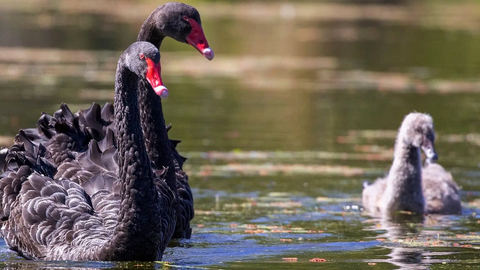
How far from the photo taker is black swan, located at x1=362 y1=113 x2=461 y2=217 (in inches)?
356

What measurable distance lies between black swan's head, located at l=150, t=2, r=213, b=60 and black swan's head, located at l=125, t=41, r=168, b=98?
124 centimetres

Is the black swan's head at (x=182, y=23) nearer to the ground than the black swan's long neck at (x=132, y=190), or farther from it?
farther from it

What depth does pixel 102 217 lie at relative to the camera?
6465 millimetres

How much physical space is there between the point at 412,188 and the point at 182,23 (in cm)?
288

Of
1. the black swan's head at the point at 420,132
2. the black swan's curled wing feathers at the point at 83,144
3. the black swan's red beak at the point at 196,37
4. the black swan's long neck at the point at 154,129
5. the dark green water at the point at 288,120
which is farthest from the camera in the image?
the black swan's head at the point at 420,132

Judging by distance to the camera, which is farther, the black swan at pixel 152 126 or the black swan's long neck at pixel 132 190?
the black swan at pixel 152 126

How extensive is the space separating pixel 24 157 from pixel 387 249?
2.57m

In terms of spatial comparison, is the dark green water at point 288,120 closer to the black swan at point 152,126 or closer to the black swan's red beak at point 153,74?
the black swan at point 152,126

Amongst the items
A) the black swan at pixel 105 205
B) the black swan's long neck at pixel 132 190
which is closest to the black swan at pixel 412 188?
the black swan at pixel 105 205

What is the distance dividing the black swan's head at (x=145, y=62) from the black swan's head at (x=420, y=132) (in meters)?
3.67

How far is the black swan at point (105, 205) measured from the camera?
612cm

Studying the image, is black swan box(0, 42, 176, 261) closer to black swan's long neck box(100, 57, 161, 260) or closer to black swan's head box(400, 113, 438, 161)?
black swan's long neck box(100, 57, 161, 260)

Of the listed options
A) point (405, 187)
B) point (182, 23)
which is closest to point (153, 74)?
point (182, 23)

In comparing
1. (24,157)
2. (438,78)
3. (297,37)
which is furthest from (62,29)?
(24,157)
